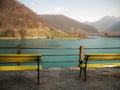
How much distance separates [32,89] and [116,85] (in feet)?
8.37

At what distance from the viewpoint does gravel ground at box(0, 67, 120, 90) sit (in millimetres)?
5391

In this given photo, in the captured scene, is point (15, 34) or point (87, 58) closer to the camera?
point (87, 58)

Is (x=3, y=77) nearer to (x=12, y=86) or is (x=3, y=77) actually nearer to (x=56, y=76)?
(x=12, y=86)

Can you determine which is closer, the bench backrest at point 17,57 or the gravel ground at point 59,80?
the bench backrest at point 17,57

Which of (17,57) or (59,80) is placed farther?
(59,80)

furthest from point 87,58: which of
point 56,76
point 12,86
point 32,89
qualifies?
point 12,86

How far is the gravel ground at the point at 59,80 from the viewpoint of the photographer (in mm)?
5391

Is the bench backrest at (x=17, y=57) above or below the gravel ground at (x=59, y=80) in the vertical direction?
above

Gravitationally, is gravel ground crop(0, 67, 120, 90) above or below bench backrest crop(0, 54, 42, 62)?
below

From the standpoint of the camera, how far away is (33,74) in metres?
6.84

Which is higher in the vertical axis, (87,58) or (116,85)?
(87,58)

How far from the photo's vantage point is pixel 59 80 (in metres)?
6.13

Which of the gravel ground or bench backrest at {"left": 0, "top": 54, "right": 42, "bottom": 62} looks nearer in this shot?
bench backrest at {"left": 0, "top": 54, "right": 42, "bottom": 62}

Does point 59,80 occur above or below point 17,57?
below
